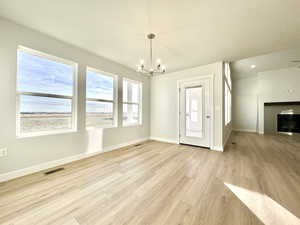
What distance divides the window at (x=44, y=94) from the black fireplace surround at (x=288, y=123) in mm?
8994

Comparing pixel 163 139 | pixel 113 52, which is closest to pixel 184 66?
pixel 113 52

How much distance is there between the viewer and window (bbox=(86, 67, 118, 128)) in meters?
3.33

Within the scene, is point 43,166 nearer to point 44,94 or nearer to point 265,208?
point 44,94

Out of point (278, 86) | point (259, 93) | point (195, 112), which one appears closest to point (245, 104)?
point (259, 93)

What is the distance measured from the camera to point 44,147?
2.49m

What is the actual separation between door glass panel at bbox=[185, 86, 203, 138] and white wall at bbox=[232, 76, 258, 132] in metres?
4.74

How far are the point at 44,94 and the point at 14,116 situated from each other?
608mm

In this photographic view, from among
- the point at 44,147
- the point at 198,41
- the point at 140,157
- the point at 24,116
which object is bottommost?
the point at 140,157

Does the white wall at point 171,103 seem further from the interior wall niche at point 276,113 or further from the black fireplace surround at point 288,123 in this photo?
the black fireplace surround at point 288,123

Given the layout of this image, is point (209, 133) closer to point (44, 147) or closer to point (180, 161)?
point (180, 161)

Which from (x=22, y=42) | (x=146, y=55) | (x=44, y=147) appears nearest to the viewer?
(x=22, y=42)

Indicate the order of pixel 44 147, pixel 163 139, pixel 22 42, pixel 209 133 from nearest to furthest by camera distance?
pixel 22 42 → pixel 44 147 → pixel 209 133 → pixel 163 139

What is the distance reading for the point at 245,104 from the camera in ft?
23.6

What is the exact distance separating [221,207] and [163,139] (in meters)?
3.50
